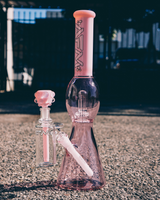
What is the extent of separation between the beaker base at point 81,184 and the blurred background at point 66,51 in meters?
5.87

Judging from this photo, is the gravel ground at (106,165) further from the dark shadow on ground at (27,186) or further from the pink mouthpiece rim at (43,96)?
the pink mouthpiece rim at (43,96)

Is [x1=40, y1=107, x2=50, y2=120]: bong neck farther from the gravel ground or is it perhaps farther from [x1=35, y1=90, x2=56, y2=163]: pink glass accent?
the gravel ground

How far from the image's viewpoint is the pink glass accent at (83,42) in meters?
1.24

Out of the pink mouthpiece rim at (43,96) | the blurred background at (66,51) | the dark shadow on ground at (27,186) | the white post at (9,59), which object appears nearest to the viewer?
the pink mouthpiece rim at (43,96)

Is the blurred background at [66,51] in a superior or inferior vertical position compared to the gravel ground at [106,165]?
superior

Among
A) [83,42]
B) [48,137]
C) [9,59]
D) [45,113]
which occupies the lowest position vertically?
[48,137]

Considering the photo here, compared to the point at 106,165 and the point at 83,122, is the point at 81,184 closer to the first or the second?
the point at 83,122

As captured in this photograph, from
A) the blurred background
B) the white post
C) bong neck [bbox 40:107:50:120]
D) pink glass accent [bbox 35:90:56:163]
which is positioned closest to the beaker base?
pink glass accent [bbox 35:90:56:163]

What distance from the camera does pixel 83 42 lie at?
1.24m

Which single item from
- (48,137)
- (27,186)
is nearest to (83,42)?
(48,137)

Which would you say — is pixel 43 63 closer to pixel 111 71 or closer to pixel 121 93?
pixel 111 71

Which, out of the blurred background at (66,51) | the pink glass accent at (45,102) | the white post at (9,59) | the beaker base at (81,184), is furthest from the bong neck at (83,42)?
the white post at (9,59)

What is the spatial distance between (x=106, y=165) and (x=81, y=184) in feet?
1.79

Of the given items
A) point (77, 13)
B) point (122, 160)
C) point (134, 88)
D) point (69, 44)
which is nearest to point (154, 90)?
point (134, 88)
